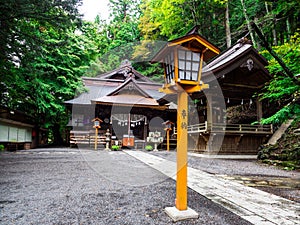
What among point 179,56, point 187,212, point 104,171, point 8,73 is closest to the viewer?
point 187,212

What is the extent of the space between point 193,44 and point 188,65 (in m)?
0.31

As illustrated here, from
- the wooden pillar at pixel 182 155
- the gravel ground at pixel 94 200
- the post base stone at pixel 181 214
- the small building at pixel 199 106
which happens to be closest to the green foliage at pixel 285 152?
the small building at pixel 199 106

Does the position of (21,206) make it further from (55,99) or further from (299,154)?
(55,99)

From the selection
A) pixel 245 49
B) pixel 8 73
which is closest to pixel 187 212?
pixel 8 73

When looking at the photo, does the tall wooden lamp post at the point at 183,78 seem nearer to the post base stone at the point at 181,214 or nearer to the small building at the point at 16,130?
the post base stone at the point at 181,214

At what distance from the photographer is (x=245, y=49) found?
9633 millimetres

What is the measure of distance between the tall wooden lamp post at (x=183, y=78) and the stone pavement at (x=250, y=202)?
0.74m

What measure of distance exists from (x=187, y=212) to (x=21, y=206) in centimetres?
235

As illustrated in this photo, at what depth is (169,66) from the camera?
3.04 m

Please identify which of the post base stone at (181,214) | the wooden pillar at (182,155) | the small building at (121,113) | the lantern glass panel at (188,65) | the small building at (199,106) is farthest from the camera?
the small building at (121,113)

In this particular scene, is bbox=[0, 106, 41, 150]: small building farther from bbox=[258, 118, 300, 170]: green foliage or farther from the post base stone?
bbox=[258, 118, 300, 170]: green foliage

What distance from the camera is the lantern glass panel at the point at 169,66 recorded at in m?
2.94

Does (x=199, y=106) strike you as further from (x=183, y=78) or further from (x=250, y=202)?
(x=183, y=78)

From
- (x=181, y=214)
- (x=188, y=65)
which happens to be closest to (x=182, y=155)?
(x=181, y=214)
